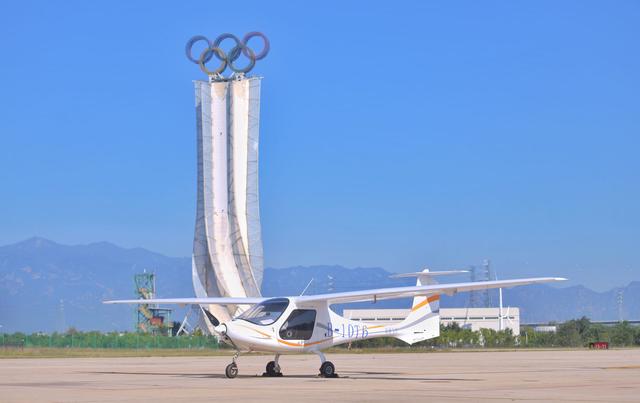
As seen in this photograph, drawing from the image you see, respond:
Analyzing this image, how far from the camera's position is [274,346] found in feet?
104

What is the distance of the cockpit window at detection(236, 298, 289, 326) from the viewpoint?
31.8 meters

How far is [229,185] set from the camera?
332 ft

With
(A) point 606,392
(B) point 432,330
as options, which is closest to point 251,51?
(B) point 432,330

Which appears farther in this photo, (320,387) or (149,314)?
(149,314)

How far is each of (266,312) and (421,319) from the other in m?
6.64

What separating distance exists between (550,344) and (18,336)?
49.4m

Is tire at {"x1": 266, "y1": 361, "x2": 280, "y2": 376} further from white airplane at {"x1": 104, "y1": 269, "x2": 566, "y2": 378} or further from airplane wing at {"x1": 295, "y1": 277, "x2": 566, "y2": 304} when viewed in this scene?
airplane wing at {"x1": 295, "y1": 277, "x2": 566, "y2": 304}

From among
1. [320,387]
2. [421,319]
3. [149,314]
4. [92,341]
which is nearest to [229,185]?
[92,341]

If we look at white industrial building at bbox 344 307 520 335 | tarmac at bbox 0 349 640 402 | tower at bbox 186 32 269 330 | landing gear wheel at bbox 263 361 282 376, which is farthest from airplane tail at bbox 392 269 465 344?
white industrial building at bbox 344 307 520 335

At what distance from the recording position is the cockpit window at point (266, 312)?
31.8 metres

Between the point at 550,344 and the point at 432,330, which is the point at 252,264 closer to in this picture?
the point at 550,344

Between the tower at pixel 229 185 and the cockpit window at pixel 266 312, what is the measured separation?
6781 centimetres

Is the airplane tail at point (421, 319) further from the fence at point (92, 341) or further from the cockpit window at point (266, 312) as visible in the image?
the fence at point (92, 341)

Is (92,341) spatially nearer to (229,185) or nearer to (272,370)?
(229,185)
